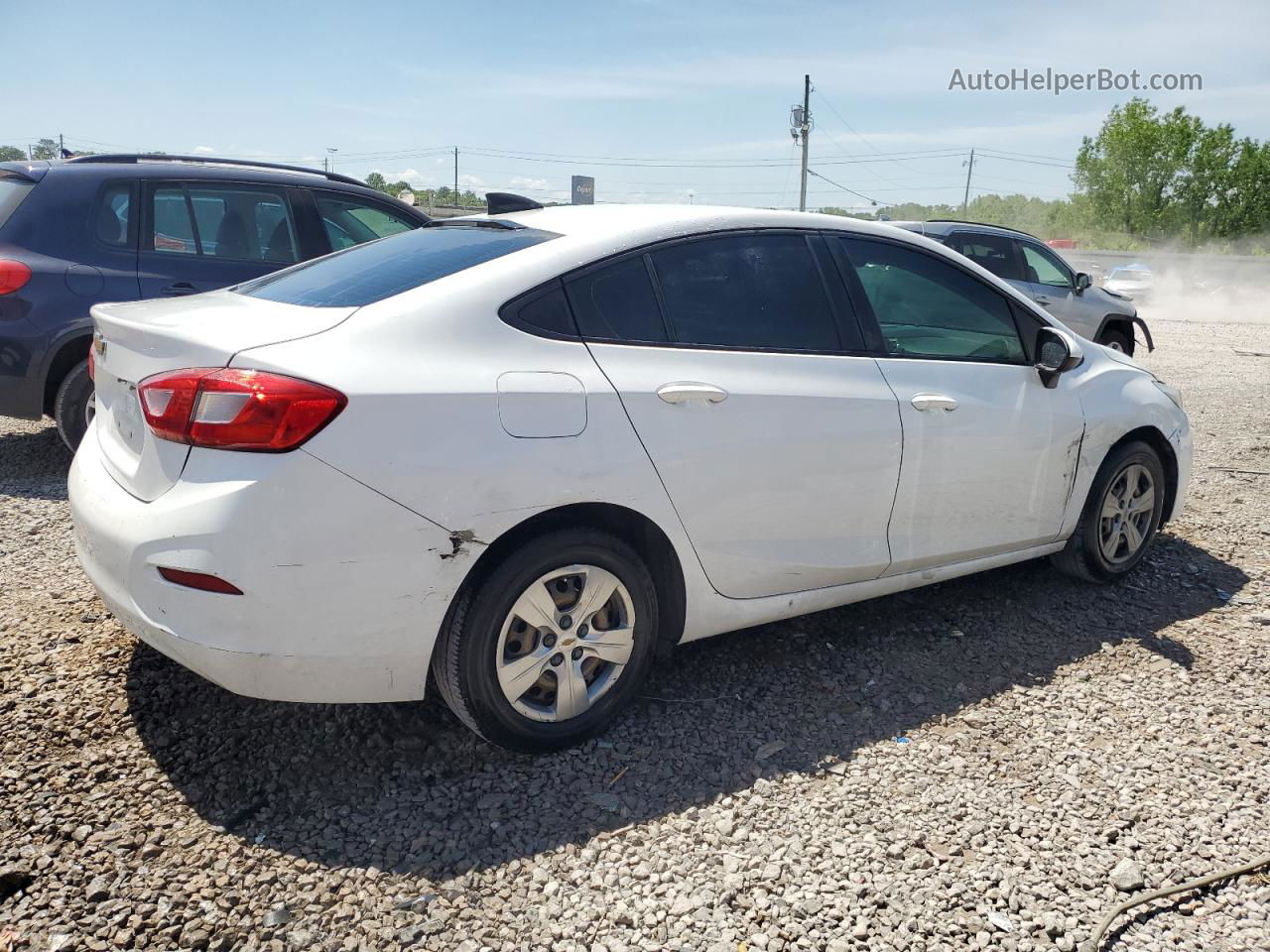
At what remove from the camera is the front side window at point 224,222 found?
19.6 ft

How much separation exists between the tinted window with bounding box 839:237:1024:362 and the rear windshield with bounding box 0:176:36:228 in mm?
4753

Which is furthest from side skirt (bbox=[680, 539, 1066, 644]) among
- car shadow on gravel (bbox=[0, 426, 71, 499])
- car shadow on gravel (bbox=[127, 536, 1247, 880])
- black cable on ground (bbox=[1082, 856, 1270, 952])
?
car shadow on gravel (bbox=[0, 426, 71, 499])

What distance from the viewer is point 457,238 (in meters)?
Answer: 3.36

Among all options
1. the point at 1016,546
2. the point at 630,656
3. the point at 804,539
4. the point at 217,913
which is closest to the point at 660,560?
the point at 630,656

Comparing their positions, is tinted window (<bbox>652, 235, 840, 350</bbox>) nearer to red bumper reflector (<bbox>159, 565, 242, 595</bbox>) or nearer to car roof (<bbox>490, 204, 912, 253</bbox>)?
car roof (<bbox>490, 204, 912, 253</bbox>)

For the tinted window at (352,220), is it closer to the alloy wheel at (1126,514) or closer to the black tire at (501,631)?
the black tire at (501,631)

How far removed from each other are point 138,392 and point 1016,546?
11.3 feet

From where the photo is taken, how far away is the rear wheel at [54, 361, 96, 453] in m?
5.56

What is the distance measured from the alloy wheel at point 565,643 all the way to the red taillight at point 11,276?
425 centimetres

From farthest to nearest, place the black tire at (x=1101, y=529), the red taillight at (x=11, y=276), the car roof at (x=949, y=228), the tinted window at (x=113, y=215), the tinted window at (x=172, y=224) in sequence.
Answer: the car roof at (x=949, y=228), the tinted window at (x=172, y=224), the tinted window at (x=113, y=215), the red taillight at (x=11, y=276), the black tire at (x=1101, y=529)

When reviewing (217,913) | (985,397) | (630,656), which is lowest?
(217,913)

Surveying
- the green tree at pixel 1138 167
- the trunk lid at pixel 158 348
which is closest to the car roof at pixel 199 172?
the trunk lid at pixel 158 348

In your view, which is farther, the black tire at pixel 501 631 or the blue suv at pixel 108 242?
the blue suv at pixel 108 242

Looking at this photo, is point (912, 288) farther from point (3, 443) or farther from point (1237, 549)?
point (3, 443)
